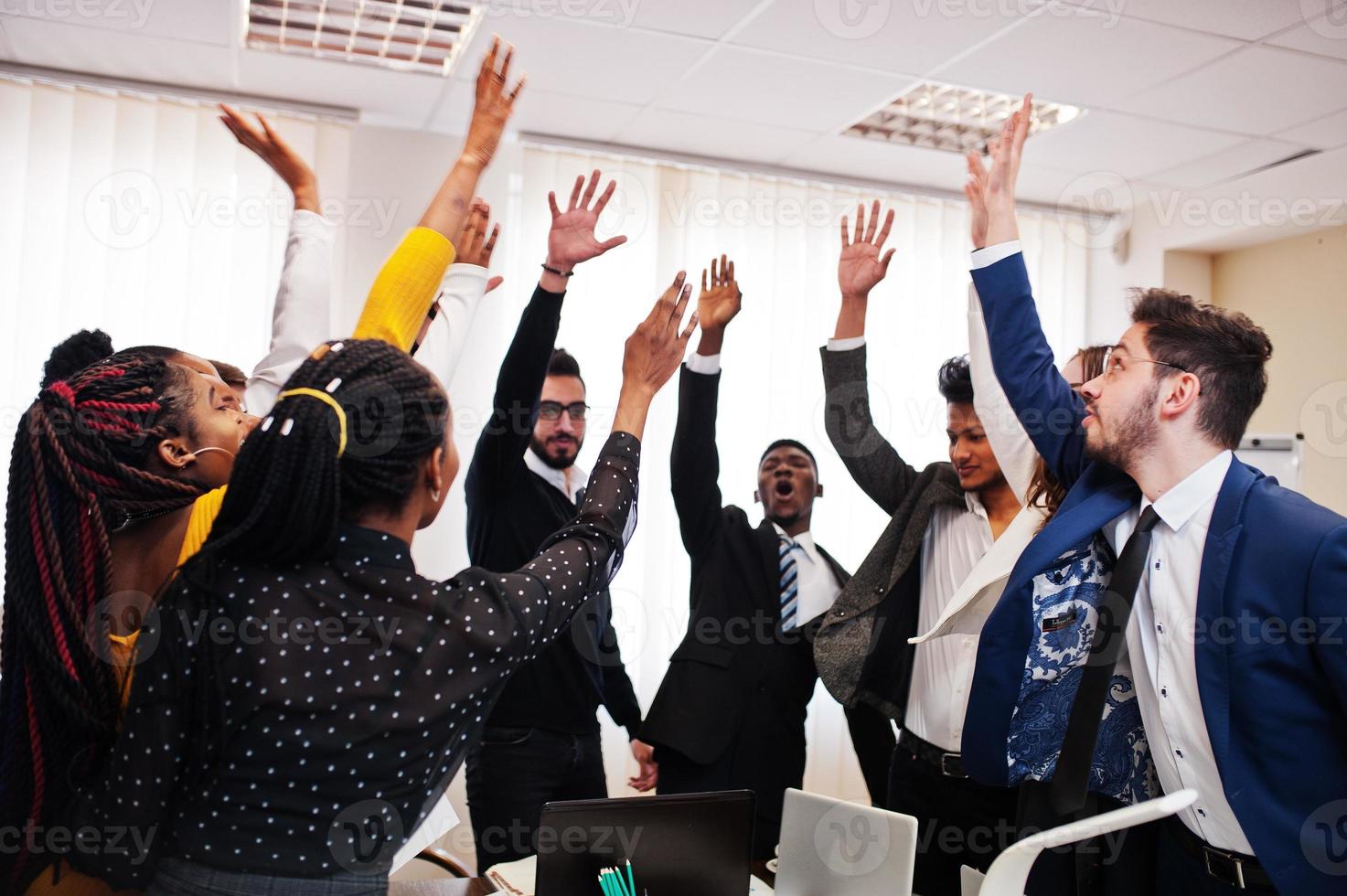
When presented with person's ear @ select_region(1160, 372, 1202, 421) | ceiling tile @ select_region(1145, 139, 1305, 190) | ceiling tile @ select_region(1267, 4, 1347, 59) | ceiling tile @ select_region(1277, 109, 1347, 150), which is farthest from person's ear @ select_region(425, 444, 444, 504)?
ceiling tile @ select_region(1145, 139, 1305, 190)

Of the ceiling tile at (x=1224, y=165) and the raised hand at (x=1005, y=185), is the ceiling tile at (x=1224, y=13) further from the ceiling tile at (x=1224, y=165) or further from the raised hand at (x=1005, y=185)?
the raised hand at (x=1005, y=185)

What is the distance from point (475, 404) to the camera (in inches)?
160

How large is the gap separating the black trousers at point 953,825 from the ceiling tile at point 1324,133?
290cm

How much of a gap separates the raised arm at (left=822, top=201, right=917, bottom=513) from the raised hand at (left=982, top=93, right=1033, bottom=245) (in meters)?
0.64

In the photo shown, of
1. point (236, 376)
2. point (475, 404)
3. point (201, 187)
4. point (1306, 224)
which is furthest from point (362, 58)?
point (1306, 224)

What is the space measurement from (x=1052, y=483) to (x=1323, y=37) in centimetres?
203

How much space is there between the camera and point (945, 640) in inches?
95.9

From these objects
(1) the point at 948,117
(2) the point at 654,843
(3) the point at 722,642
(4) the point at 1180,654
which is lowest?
(2) the point at 654,843

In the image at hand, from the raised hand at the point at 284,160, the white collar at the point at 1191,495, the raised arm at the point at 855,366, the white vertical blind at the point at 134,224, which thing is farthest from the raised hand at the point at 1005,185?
the white vertical blind at the point at 134,224

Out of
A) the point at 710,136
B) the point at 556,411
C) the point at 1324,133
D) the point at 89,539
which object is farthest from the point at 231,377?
the point at 1324,133

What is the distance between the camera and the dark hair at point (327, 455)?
1.09 metres

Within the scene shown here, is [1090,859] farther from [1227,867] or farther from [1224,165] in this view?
[1224,165]

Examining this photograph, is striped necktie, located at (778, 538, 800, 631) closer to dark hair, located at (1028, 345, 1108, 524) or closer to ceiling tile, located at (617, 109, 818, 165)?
dark hair, located at (1028, 345, 1108, 524)

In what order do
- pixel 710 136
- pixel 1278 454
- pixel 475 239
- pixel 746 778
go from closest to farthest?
pixel 475 239
pixel 746 778
pixel 710 136
pixel 1278 454
